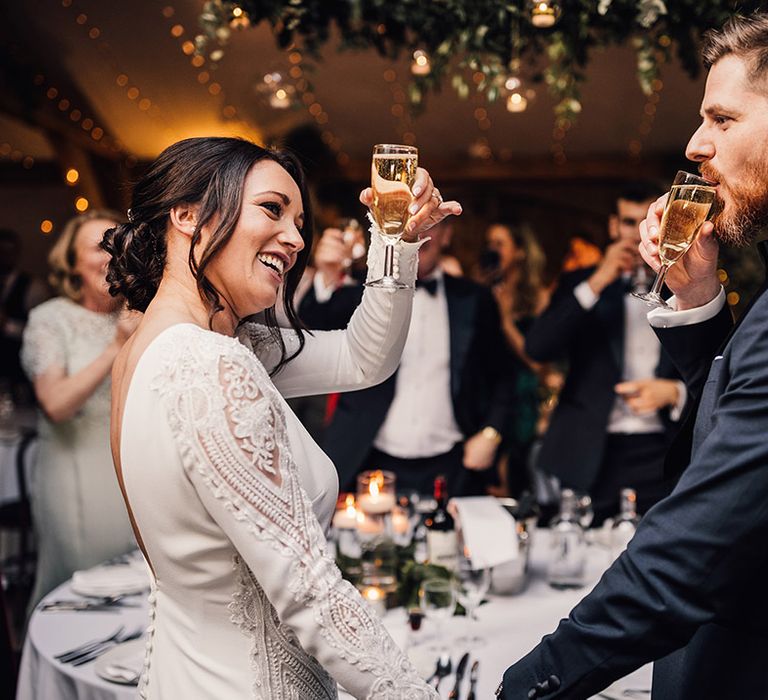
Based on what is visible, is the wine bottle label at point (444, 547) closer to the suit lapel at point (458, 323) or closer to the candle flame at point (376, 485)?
the candle flame at point (376, 485)

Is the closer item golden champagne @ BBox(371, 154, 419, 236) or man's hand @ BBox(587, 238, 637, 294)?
golden champagne @ BBox(371, 154, 419, 236)

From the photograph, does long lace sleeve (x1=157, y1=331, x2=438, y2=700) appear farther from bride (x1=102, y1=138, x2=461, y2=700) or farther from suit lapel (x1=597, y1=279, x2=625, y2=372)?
suit lapel (x1=597, y1=279, x2=625, y2=372)

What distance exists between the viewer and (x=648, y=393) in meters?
3.11

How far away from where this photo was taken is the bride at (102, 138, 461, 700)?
1162 mm

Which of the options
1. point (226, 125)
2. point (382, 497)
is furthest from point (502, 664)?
point (226, 125)

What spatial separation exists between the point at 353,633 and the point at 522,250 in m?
4.69

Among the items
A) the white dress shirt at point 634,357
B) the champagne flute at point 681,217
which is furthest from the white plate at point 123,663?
the white dress shirt at point 634,357

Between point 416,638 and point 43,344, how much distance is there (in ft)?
6.56

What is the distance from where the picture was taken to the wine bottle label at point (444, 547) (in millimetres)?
2104

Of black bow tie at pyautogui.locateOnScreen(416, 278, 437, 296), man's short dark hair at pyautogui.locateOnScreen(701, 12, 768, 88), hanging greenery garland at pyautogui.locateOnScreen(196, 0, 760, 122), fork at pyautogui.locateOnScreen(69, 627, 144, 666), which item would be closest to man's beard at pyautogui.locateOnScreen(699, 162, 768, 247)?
man's short dark hair at pyautogui.locateOnScreen(701, 12, 768, 88)

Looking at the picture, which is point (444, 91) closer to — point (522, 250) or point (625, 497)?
point (522, 250)

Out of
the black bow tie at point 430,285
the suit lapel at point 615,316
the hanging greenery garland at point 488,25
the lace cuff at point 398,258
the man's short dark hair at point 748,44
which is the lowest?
the suit lapel at point 615,316

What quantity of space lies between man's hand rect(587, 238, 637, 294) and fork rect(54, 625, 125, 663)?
2.13 meters

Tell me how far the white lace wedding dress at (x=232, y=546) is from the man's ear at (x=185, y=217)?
187mm
